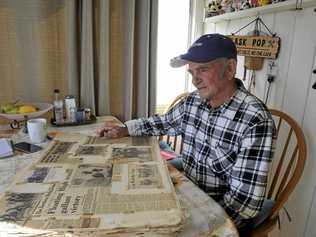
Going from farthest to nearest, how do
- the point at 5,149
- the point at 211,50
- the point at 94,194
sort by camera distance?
1. the point at 5,149
2. the point at 211,50
3. the point at 94,194

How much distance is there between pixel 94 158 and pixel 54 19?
1.12 m

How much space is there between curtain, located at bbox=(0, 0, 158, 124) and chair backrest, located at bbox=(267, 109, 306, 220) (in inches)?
37.8

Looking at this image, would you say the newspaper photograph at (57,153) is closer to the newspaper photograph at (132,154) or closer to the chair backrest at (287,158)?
the newspaper photograph at (132,154)

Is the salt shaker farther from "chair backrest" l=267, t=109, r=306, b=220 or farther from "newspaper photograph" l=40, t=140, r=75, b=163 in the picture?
"chair backrest" l=267, t=109, r=306, b=220

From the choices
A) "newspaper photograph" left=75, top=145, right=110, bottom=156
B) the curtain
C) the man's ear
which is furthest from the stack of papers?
the man's ear

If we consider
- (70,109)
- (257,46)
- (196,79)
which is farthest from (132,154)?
(257,46)

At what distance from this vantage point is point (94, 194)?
0.78 m

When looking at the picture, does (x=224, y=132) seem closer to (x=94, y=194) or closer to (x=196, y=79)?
(x=196, y=79)

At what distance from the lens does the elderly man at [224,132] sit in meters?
0.92

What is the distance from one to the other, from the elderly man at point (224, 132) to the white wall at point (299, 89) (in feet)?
1.24

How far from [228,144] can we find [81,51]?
118 cm

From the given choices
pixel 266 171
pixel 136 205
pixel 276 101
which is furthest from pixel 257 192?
pixel 276 101

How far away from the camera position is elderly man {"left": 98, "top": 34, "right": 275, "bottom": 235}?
3.01ft

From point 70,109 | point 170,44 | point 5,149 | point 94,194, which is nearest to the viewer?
point 94,194
